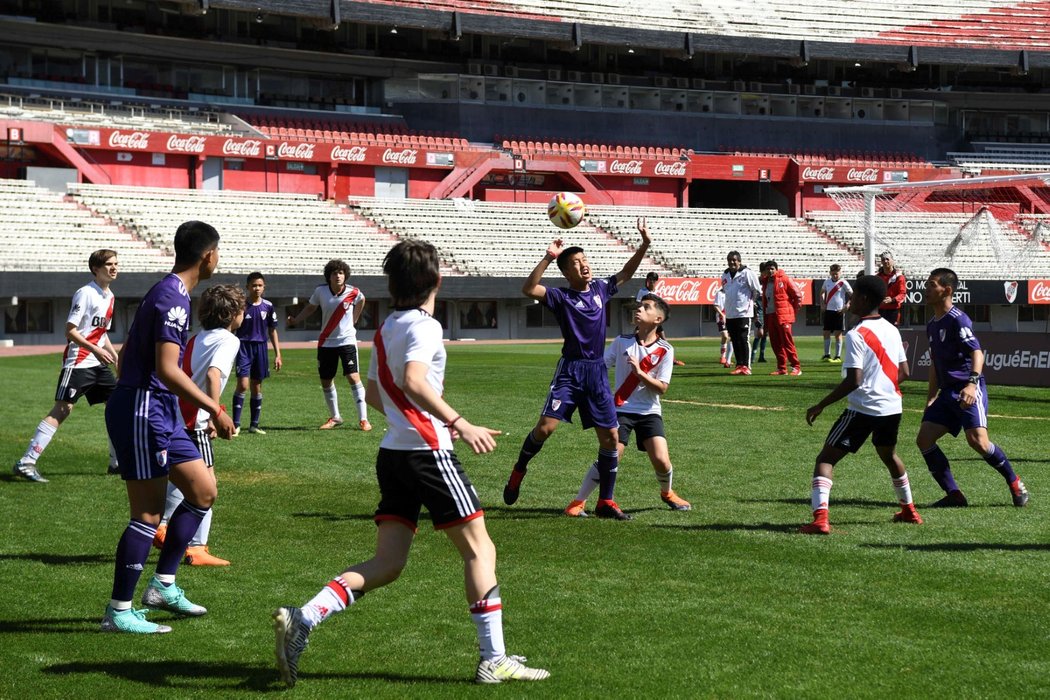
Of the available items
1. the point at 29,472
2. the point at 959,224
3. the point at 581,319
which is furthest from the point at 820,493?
the point at 959,224

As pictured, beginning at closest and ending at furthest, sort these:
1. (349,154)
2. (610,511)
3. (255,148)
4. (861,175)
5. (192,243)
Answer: (192,243)
(610,511)
(255,148)
(349,154)
(861,175)

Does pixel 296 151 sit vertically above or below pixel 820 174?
above

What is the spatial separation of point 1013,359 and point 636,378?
533 inches

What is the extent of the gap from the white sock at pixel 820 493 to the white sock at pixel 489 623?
4.16m

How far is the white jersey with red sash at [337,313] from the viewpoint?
16031mm

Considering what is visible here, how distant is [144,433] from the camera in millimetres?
6547

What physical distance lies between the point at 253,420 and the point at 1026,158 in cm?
6087

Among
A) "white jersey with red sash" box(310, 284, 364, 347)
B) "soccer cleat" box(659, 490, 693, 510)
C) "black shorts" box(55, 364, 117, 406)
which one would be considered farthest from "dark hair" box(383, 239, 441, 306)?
"white jersey with red sash" box(310, 284, 364, 347)

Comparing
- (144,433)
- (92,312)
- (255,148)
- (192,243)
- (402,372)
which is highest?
(255,148)

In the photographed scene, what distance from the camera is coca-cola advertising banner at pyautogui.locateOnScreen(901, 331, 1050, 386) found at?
21.0 meters

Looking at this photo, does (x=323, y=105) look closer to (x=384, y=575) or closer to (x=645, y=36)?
(x=645, y=36)

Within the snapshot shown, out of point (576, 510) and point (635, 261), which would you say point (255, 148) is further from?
point (576, 510)

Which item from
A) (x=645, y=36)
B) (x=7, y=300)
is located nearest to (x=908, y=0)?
(x=645, y=36)

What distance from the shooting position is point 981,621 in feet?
21.8
